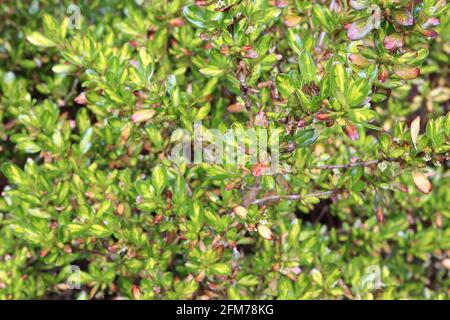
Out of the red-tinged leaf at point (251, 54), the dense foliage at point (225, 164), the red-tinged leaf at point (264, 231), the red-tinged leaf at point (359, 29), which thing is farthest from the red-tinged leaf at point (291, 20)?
the red-tinged leaf at point (264, 231)

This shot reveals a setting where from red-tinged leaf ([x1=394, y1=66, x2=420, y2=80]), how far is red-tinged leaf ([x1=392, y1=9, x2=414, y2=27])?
5.1 inches

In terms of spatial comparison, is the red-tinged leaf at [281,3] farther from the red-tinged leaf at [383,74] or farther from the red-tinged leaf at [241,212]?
the red-tinged leaf at [241,212]

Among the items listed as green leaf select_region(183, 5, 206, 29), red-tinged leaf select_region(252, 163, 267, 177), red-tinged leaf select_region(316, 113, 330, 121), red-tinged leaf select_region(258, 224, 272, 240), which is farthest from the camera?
red-tinged leaf select_region(258, 224, 272, 240)

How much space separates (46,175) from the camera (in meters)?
2.10

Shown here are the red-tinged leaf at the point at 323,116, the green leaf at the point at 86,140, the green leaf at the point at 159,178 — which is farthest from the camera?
the green leaf at the point at 86,140

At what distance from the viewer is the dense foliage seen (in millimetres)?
1509

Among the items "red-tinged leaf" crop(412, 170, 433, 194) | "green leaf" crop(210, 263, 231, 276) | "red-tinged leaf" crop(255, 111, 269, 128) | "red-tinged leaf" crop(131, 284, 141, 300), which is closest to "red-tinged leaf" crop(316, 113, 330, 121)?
"red-tinged leaf" crop(255, 111, 269, 128)

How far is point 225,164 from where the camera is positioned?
5.43 feet

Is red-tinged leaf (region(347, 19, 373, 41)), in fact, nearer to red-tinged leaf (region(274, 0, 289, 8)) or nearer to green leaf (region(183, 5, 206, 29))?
green leaf (region(183, 5, 206, 29))

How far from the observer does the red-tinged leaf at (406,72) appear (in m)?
1.48

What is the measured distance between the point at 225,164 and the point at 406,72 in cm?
61

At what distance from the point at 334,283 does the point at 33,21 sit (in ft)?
6.37
